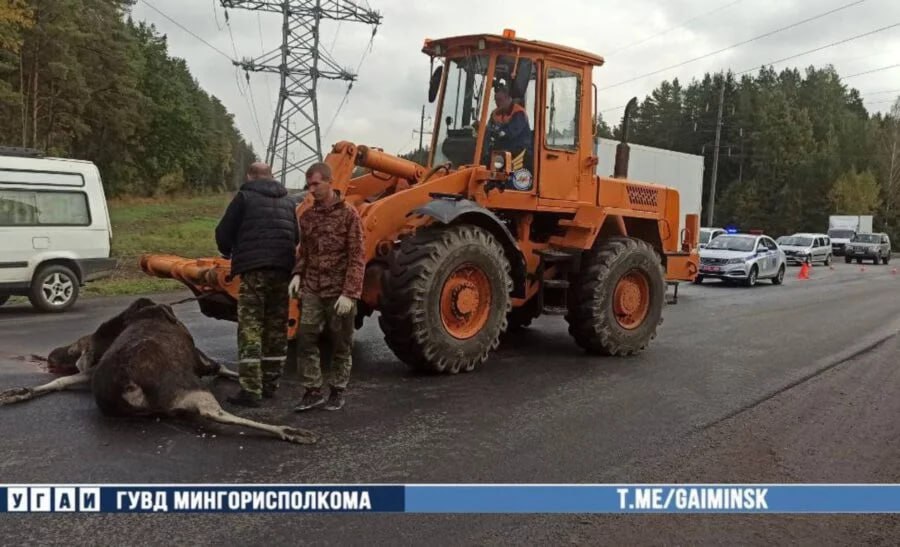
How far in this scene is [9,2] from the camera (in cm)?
2164

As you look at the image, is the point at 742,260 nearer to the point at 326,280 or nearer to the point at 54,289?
the point at 54,289

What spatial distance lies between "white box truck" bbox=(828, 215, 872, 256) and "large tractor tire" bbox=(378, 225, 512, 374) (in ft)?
152

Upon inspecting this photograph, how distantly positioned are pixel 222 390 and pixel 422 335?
1734 mm

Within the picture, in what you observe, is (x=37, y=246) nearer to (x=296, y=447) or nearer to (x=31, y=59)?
(x=296, y=447)

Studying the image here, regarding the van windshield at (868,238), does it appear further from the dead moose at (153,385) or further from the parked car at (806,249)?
the dead moose at (153,385)

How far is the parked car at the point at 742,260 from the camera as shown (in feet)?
69.1

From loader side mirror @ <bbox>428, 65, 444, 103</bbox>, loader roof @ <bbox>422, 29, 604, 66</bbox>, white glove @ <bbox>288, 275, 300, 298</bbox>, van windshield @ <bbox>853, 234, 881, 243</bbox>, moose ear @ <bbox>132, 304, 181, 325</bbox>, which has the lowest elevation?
moose ear @ <bbox>132, 304, 181, 325</bbox>

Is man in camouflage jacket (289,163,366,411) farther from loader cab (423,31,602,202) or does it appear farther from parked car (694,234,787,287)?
parked car (694,234,787,287)

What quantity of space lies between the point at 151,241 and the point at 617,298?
19.5m

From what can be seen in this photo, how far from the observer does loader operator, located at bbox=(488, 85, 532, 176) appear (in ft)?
24.8

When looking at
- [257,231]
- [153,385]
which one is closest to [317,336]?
[257,231]

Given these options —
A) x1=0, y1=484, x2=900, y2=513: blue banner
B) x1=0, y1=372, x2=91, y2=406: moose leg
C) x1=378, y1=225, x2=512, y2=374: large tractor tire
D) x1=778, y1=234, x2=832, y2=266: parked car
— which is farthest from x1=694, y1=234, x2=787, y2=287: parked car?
x1=0, y1=372, x2=91, y2=406: moose leg

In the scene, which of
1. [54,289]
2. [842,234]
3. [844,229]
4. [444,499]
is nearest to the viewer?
[444,499]

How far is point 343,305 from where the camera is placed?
544 cm
